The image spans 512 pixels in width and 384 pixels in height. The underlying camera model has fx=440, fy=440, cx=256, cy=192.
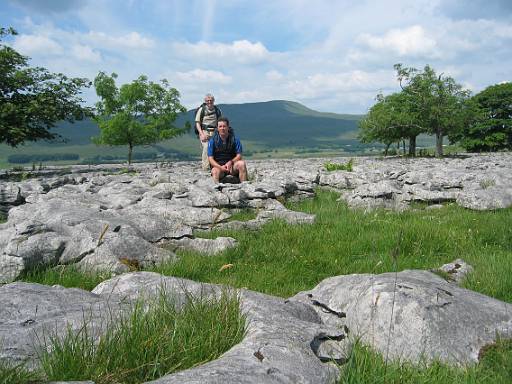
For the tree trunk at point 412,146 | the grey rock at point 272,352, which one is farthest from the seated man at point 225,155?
the tree trunk at point 412,146

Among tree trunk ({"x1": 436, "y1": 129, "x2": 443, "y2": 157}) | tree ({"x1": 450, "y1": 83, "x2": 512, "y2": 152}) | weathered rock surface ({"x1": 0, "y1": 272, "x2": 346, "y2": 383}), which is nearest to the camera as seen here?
weathered rock surface ({"x1": 0, "y1": 272, "x2": 346, "y2": 383})

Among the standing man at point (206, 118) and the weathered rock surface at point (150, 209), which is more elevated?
Result: the standing man at point (206, 118)

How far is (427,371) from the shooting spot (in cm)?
321

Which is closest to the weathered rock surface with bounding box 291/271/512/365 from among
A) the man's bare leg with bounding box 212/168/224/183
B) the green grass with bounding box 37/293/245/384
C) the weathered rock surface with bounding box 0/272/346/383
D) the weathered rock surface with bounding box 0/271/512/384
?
the weathered rock surface with bounding box 0/271/512/384

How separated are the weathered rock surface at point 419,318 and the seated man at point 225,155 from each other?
10.3 m

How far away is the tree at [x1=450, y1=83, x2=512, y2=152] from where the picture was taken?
233ft

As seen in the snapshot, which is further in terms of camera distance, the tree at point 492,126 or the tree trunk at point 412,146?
the tree at point 492,126

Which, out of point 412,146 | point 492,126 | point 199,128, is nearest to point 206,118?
point 199,128

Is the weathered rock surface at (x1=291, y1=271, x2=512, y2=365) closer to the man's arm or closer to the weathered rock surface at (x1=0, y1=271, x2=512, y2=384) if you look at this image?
the weathered rock surface at (x1=0, y1=271, x2=512, y2=384)

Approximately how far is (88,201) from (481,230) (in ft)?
30.1

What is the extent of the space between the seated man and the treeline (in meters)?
41.3

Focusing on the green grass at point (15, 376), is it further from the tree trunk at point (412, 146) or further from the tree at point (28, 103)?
the tree trunk at point (412, 146)

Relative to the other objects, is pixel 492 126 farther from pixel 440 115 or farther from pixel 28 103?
pixel 28 103

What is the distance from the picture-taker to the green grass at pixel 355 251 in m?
6.38
